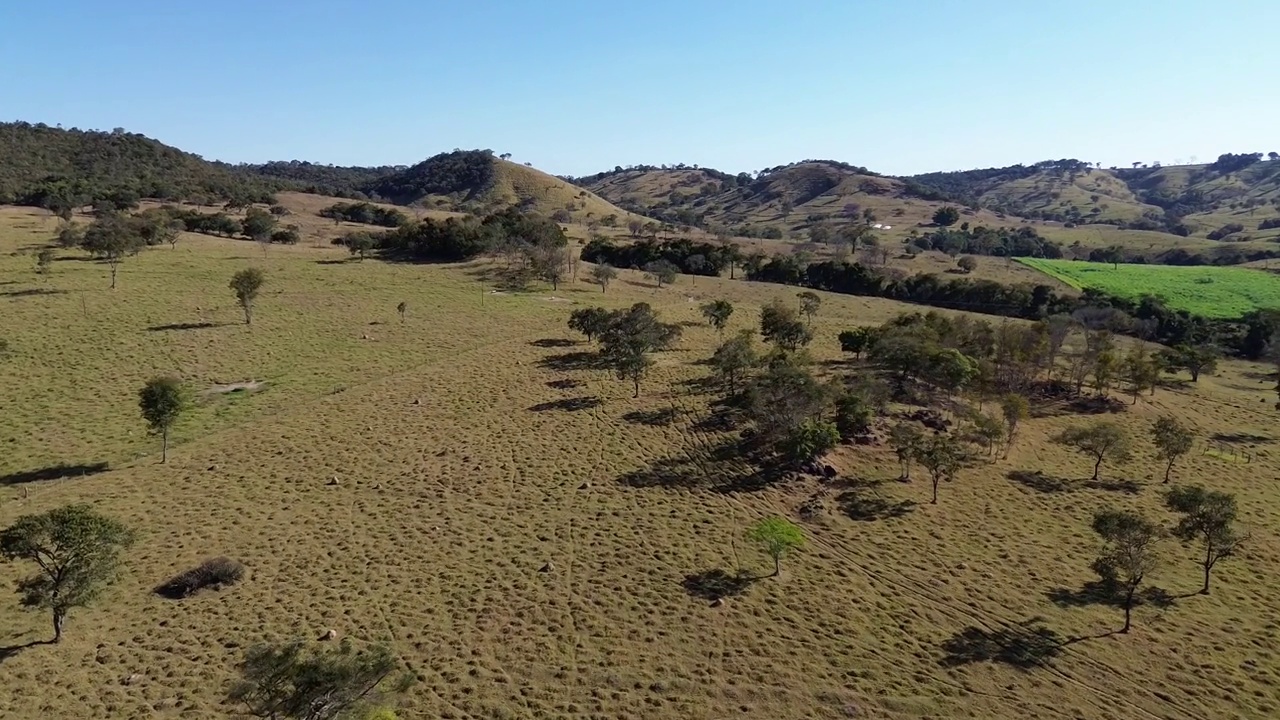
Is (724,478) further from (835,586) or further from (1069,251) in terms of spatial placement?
(1069,251)

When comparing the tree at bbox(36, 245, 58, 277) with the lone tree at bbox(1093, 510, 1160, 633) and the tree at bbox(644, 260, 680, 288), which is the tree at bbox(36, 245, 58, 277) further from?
the lone tree at bbox(1093, 510, 1160, 633)

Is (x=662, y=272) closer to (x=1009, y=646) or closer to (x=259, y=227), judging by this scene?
(x=259, y=227)

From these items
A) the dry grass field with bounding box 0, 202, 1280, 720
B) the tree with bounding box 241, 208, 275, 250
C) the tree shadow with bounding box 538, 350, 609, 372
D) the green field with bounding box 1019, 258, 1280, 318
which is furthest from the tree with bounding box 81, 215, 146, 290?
the green field with bounding box 1019, 258, 1280, 318

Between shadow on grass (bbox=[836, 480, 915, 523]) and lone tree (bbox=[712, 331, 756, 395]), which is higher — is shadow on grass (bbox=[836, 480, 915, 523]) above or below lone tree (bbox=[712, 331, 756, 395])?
below

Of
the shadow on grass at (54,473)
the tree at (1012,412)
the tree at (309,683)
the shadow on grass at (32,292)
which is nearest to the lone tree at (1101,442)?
the tree at (1012,412)

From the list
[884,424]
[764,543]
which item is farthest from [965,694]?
[884,424]

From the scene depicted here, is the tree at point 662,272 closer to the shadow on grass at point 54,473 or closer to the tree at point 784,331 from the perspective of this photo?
the tree at point 784,331
